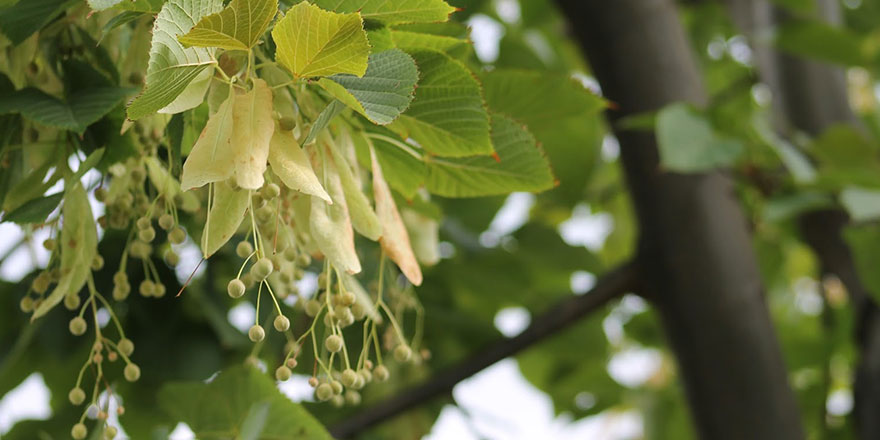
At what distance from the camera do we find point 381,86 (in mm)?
415

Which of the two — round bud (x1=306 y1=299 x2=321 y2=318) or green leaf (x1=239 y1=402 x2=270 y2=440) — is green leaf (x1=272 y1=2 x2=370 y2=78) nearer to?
round bud (x1=306 y1=299 x2=321 y2=318)

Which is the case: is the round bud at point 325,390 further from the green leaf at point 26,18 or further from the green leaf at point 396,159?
the green leaf at point 26,18

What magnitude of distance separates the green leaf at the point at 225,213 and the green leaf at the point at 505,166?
0.15 metres

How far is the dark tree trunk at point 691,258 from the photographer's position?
1.00 metres

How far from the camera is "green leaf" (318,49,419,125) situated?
40 cm

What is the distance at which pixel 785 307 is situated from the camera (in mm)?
1904

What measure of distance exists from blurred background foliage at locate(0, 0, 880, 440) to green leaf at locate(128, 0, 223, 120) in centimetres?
19

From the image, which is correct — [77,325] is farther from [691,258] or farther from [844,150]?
[844,150]

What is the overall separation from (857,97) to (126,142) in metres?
2.29

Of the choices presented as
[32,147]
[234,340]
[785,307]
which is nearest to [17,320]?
[234,340]

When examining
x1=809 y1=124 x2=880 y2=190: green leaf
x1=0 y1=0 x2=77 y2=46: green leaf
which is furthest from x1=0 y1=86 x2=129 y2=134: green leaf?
x1=809 y1=124 x2=880 y2=190: green leaf

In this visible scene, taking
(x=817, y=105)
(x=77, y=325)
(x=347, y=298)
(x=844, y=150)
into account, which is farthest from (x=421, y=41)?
(x=817, y=105)

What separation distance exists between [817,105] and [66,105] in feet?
3.90

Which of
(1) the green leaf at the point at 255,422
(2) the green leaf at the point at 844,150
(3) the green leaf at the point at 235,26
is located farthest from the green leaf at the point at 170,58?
(2) the green leaf at the point at 844,150
